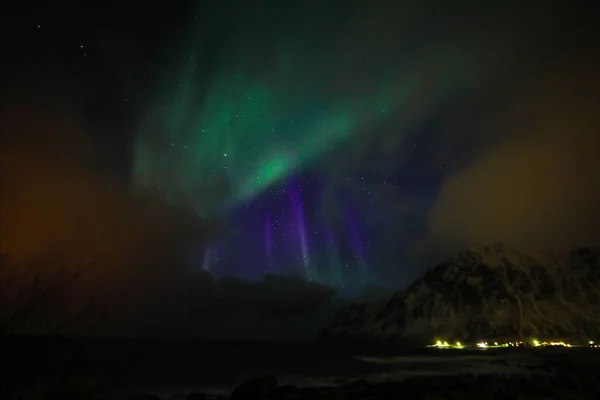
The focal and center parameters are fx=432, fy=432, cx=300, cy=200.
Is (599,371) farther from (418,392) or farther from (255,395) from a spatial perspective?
(255,395)

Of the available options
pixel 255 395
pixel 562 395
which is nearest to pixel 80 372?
pixel 255 395

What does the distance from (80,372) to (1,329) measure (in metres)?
67.1

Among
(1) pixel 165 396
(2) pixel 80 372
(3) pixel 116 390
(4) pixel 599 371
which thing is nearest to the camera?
(1) pixel 165 396

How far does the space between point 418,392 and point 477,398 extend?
17.1ft

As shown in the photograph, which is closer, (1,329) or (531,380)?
(1,329)

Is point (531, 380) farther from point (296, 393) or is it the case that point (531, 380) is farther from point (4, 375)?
point (4, 375)

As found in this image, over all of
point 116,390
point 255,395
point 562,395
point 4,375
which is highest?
point 4,375

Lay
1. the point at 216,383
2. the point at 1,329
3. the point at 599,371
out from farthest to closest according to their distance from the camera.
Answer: the point at 216,383 < the point at 599,371 < the point at 1,329

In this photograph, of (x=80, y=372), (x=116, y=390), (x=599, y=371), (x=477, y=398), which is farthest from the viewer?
(x=80, y=372)

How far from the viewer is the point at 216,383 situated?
214 ft

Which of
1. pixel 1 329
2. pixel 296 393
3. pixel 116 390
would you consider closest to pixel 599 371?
pixel 296 393

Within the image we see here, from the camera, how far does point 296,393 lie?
42.0 metres

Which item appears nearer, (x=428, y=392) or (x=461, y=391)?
(x=428, y=392)

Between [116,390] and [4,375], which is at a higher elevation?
[4,375]
